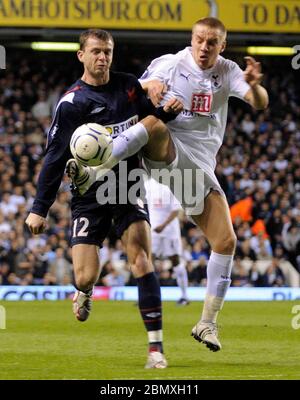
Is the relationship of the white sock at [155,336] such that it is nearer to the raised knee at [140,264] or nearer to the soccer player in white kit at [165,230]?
the raised knee at [140,264]

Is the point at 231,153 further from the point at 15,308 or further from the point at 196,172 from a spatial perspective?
the point at 196,172

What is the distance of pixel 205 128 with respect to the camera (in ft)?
28.8

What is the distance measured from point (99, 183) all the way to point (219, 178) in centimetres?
1403

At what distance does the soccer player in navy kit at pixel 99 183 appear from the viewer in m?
7.85

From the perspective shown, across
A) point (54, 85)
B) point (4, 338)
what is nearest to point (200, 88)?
point (4, 338)

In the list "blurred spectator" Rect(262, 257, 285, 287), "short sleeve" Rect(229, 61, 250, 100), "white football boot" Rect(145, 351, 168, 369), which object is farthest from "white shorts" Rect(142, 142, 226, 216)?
"blurred spectator" Rect(262, 257, 285, 287)

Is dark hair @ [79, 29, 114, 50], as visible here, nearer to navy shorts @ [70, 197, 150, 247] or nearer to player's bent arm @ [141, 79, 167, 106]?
player's bent arm @ [141, 79, 167, 106]

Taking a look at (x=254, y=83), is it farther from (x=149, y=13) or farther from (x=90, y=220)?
(x=149, y=13)

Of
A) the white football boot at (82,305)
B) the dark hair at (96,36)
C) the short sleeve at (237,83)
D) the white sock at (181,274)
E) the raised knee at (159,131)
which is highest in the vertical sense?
the dark hair at (96,36)

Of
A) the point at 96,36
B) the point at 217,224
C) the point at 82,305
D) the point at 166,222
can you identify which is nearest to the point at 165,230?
the point at 166,222

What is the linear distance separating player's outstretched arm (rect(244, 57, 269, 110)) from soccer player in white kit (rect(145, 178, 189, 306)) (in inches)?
296

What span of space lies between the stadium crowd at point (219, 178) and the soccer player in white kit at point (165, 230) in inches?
64.9

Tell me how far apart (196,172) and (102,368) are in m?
1.97

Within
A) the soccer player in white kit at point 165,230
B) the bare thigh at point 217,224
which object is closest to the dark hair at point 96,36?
the bare thigh at point 217,224
